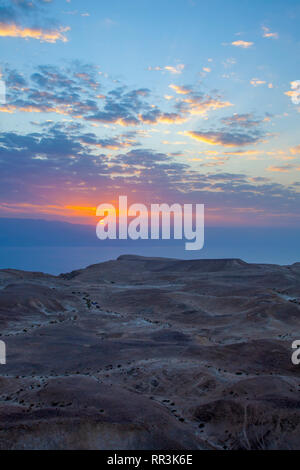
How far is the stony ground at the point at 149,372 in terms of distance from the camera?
12501 millimetres

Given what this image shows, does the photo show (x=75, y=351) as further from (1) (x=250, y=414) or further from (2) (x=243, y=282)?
(2) (x=243, y=282)

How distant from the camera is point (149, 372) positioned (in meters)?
20.2

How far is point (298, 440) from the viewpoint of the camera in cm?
1262

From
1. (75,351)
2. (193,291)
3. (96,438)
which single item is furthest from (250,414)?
(193,291)

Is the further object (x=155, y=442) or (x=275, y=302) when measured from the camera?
(x=275, y=302)

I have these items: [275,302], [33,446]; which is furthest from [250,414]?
[275,302]

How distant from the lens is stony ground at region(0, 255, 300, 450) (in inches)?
492

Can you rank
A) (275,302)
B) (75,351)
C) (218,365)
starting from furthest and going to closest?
(275,302)
(75,351)
(218,365)

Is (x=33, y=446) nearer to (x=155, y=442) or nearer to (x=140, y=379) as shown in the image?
(x=155, y=442)

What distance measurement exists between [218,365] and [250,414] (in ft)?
27.5

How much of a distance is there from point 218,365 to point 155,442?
1106cm

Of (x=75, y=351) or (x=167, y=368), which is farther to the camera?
(x=75, y=351)
